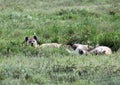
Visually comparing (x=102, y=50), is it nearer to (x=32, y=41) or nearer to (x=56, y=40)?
(x=32, y=41)

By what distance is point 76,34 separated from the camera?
47.6 ft

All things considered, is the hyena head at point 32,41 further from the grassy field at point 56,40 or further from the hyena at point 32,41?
the grassy field at point 56,40

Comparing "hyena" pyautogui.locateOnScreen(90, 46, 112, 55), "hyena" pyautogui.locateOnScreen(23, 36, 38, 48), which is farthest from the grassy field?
"hyena" pyautogui.locateOnScreen(23, 36, 38, 48)

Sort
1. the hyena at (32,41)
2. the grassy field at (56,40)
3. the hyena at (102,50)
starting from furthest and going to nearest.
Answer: the hyena at (32,41), the hyena at (102,50), the grassy field at (56,40)

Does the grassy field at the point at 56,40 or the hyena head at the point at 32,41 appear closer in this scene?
the grassy field at the point at 56,40

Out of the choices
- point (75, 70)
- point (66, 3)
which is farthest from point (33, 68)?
point (66, 3)

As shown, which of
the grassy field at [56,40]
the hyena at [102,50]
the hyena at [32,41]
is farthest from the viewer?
the hyena at [32,41]

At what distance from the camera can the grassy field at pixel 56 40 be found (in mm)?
8492

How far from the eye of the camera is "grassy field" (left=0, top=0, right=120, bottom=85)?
849 centimetres

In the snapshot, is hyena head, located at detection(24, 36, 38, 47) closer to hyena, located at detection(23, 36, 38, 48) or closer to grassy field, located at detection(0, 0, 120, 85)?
hyena, located at detection(23, 36, 38, 48)

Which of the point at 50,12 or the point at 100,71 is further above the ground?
the point at 100,71

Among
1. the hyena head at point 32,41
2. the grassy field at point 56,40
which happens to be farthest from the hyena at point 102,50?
the hyena head at point 32,41

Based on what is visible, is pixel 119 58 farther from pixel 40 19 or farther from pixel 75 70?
pixel 40 19

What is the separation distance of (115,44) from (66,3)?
1330cm
